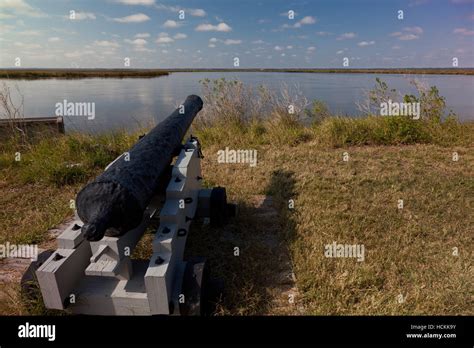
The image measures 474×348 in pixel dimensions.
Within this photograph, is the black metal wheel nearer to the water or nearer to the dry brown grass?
the dry brown grass

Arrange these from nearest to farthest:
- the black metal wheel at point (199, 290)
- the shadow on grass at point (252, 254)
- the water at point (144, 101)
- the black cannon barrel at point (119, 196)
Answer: the black cannon barrel at point (119, 196) < the black metal wheel at point (199, 290) < the shadow on grass at point (252, 254) < the water at point (144, 101)

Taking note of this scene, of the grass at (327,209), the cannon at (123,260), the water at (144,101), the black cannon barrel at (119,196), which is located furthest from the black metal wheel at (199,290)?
the water at (144,101)

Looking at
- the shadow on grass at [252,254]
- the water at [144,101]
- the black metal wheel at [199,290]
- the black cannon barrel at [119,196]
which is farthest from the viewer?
the water at [144,101]

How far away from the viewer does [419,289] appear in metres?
2.14

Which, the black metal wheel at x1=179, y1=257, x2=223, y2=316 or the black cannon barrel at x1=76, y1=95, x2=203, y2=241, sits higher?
the black cannon barrel at x1=76, y1=95, x2=203, y2=241

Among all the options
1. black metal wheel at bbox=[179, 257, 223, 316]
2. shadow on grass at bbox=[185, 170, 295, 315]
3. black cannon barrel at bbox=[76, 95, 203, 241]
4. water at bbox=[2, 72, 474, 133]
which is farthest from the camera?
water at bbox=[2, 72, 474, 133]

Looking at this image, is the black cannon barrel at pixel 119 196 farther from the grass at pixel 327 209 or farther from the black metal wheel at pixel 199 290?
the grass at pixel 327 209

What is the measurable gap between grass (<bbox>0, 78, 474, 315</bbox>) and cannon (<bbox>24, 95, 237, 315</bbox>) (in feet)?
1.05

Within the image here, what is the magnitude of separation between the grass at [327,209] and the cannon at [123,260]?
0.32m

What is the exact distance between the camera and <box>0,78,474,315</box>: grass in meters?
2.12

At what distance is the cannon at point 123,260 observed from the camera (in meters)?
1.47

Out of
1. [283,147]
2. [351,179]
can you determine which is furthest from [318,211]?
[283,147]

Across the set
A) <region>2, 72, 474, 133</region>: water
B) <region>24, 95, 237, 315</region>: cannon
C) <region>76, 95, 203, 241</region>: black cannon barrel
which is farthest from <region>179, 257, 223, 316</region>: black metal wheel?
<region>2, 72, 474, 133</region>: water
